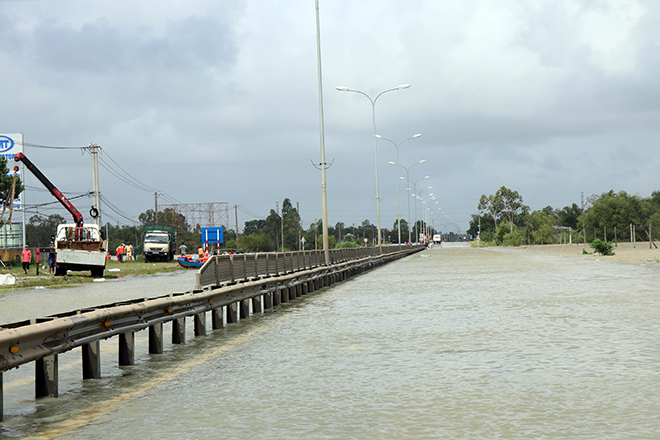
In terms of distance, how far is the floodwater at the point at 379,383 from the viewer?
20.5ft

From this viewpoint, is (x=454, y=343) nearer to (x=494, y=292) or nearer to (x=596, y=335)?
(x=596, y=335)

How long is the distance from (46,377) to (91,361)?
3.71 ft

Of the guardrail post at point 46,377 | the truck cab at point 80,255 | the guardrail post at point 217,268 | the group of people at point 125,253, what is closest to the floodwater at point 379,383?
the guardrail post at point 46,377

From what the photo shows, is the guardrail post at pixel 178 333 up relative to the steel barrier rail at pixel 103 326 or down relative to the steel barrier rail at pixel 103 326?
down

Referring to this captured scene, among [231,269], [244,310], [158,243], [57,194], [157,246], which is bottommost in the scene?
[244,310]

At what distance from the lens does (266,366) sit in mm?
9516

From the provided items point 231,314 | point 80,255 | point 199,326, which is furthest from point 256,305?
point 80,255

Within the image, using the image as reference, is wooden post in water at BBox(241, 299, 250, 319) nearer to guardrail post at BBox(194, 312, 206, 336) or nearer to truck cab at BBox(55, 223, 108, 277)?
guardrail post at BBox(194, 312, 206, 336)

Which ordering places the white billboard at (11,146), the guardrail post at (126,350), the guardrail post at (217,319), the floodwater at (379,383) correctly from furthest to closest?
the white billboard at (11,146) → the guardrail post at (217,319) → the guardrail post at (126,350) → the floodwater at (379,383)

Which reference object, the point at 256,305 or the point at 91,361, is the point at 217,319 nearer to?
the point at 256,305

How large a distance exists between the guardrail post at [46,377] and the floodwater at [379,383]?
151 millimetres

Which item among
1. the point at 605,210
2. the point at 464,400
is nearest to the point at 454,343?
the point at 464,400

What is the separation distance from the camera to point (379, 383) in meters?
8.11

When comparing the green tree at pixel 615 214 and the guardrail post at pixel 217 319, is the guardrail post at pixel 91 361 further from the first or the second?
the green tree at pixel 615 214
